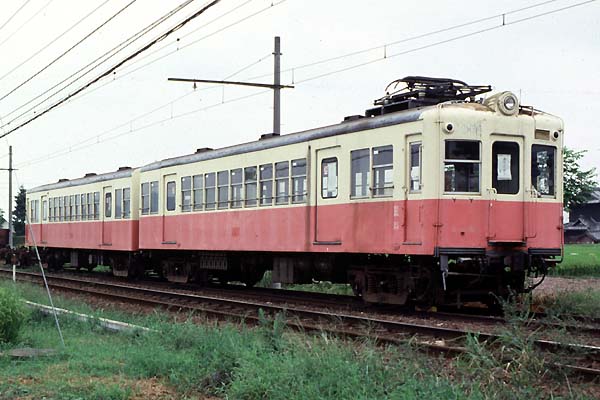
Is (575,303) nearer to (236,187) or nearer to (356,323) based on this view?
(356,323)

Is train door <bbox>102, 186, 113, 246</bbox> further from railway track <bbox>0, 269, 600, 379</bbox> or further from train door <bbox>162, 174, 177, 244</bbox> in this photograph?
railway track <bbox>0, 269, 600, 379</bbox>

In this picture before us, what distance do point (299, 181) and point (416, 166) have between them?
3461 millimetres

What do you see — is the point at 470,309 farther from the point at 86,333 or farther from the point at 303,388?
the point at 303,388

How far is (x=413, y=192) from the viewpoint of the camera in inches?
519

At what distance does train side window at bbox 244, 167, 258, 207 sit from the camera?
17.8 meters

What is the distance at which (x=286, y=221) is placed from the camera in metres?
16.5

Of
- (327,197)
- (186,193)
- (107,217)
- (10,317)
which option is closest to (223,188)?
(186,193)

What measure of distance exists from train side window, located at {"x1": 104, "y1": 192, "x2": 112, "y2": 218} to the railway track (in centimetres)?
526

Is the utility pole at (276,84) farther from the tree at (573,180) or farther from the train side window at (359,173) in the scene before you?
the tree at (573,180)

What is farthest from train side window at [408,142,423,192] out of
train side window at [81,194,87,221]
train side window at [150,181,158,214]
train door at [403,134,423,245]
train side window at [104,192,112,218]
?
train side window at [81,194,87,221]

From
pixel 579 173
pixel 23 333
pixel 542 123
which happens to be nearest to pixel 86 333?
pixel 23 333

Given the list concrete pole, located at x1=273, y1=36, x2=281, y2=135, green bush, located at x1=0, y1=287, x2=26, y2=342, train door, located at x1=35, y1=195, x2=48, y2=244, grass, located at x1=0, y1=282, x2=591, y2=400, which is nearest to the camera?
Result: grass, located at x1=0, y1=282, x2=591, y2=400

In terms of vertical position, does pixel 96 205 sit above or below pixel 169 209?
above

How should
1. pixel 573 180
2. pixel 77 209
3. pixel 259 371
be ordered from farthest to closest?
1. pixel 573 180
2. pixel 77 209
3. pixel 259 371
